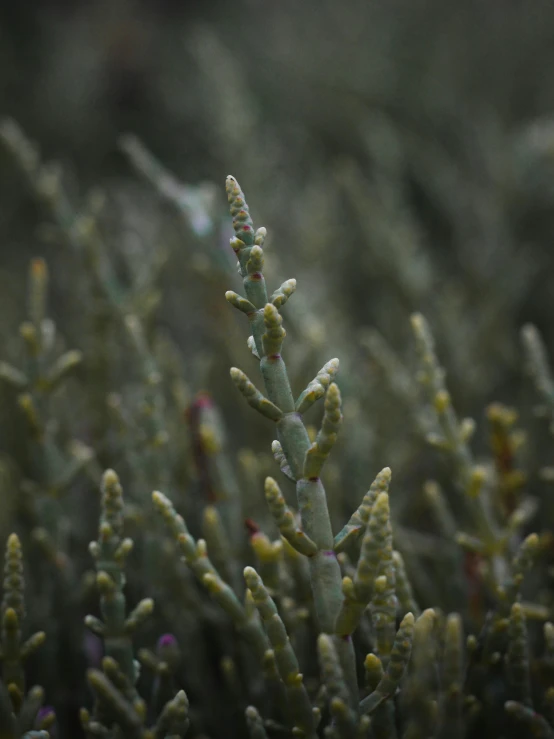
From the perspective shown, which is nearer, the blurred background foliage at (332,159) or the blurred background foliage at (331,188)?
the blurred background foliage at (331,188)

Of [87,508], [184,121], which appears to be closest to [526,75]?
[184,121]

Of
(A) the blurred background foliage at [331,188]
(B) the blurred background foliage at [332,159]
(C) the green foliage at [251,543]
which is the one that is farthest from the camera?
(B) the blurred background foliage at [332,159]

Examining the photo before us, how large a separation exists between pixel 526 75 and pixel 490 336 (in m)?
1.87

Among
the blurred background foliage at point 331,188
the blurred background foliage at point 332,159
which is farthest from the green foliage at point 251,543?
the blurred background foliage at point 332,159

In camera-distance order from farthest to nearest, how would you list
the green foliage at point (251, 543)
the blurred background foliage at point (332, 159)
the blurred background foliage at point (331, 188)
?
the blurred background foliage at point (332, 159) < the blurred background foliage at point (331, 188) < the green foliage at point (251, 543)

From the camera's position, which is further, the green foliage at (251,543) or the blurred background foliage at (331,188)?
the blurred background foliage at (331,188)

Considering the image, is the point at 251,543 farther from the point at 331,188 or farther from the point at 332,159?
the point at 332,159

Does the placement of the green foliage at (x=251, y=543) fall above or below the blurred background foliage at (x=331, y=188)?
below

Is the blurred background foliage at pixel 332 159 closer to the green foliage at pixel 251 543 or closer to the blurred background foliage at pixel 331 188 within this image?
the blurred background foliage at pixel 331 188

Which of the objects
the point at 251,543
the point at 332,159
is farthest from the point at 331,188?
the point at 251,543

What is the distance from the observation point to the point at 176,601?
46.4 inches

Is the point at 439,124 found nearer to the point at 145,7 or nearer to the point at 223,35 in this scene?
the point at 223,35

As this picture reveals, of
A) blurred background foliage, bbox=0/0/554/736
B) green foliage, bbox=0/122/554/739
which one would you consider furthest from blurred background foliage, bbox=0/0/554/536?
green foliage, bbox=0/122/554/739

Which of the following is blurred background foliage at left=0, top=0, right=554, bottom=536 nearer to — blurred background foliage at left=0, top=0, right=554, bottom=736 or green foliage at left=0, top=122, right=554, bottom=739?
blurred background foliage at left=0, top=0, right=554, bottom=736
